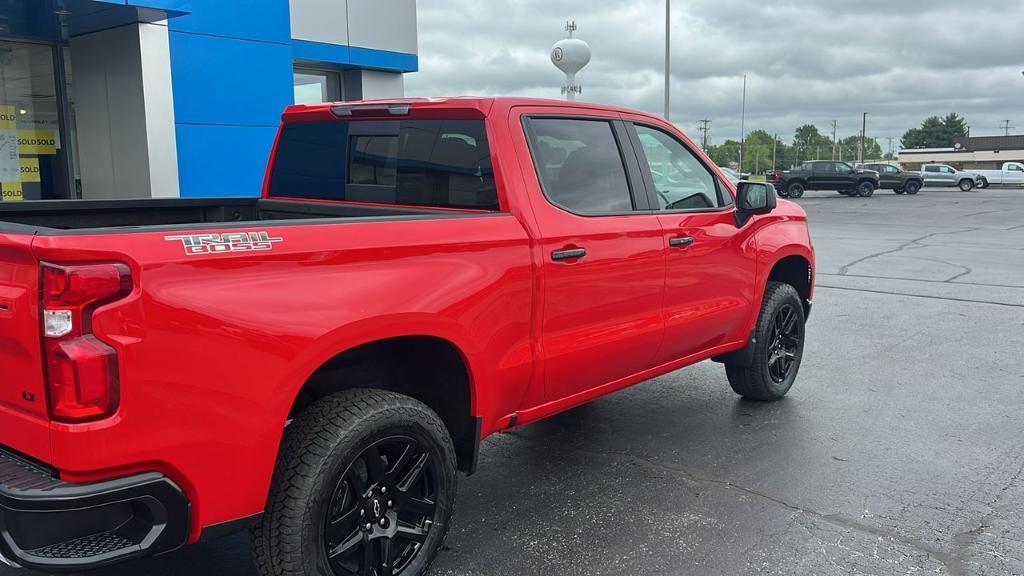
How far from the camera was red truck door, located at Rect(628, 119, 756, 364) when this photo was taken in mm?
4324

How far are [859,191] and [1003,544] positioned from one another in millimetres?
38963

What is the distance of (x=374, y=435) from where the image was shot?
9.31 ft

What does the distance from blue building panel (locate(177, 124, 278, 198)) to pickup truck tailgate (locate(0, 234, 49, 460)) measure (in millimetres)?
9273

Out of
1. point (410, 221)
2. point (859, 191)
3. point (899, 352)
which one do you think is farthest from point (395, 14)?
point (859, 191)

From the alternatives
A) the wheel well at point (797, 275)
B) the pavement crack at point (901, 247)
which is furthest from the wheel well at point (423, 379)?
the pavement crack at point (901, 247)

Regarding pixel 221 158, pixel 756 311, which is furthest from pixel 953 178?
pixel 756 311

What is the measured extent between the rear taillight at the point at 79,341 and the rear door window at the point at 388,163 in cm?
173

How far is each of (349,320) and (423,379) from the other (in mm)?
772

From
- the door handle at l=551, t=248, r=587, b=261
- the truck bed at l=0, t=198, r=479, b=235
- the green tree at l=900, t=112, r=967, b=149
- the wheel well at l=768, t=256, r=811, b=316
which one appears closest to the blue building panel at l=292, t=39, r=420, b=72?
the truck bed at l=0, t=198, r=479, b=235

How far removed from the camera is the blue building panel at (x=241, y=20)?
10.9m

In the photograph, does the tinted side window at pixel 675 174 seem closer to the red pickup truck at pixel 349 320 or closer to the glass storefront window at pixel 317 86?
the red pickup truck at pixel 349 320

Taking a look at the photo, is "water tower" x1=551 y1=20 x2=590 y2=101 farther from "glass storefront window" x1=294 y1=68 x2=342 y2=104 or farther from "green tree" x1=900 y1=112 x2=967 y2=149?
"green tree" x1=900 y1=112 x2=967 y2=149

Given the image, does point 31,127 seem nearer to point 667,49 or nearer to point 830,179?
point 667,49

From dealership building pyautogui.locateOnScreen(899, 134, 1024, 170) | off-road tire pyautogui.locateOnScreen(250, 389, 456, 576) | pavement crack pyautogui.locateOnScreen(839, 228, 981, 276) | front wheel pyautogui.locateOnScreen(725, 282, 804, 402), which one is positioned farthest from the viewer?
dealership building pyautogui.locateOnScreen(899, 134, 1024, 170)
